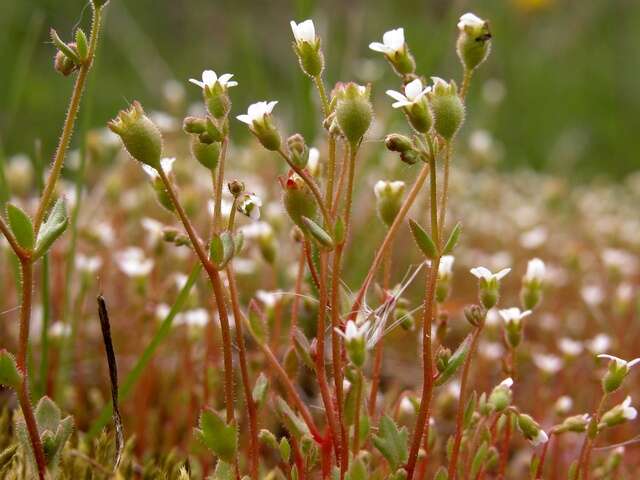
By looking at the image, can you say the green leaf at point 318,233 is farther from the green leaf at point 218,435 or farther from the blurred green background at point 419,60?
the blurred green background at point 419,60

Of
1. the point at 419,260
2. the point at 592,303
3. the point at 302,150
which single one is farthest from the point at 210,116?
the point at 419,260

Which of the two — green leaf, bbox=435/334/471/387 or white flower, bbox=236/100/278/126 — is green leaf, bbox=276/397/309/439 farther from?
white flower, bbox=236/100/278/126

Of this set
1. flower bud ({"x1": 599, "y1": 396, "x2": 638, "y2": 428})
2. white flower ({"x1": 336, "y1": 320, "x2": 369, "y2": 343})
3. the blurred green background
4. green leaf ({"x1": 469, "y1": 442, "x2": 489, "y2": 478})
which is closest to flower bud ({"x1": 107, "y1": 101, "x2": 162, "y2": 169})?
white flower ({"x1": 336, "y1": 320, "x2": 369, "y2": 343})

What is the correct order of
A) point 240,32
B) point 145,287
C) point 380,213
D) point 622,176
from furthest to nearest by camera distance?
point 622,176 → point 240,32 → point 145,287 → point 380,213

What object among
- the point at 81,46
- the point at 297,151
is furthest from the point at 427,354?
the point at 81,46

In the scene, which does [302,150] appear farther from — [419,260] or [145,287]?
[419,260]
